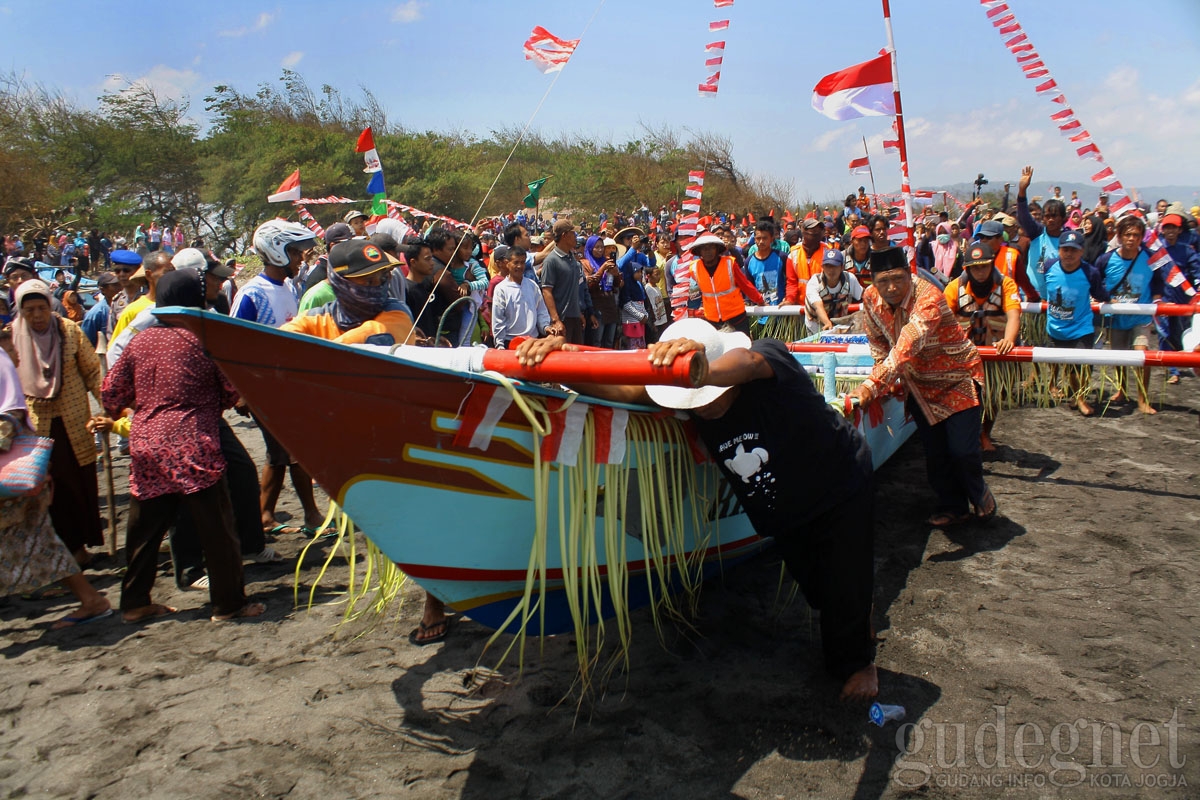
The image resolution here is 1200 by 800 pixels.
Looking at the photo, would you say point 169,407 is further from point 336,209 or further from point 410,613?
point 336,209

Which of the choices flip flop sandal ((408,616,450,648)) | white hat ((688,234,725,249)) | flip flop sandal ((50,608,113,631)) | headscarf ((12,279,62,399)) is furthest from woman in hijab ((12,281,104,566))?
white hat ((688,234,725,249))

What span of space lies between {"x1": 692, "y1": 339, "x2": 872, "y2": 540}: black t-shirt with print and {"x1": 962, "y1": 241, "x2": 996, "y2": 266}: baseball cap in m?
3.04

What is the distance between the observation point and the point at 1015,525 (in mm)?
4648

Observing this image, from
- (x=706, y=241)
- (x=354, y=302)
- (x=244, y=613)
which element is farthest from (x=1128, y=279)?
(x=244, y=613)

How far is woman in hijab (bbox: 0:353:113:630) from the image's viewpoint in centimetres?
384

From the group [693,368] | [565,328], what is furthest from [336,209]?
[693,368]

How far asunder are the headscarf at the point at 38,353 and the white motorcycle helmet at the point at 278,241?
120 centimetres

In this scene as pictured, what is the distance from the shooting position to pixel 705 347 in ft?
8.64

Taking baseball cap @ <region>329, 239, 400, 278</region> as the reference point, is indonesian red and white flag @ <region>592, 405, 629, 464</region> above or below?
below

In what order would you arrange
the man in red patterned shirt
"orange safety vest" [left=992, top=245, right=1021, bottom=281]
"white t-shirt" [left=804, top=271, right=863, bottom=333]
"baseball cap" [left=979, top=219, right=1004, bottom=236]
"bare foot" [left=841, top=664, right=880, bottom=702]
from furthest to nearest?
"white t-shirt" [left=804, top=271, right=863, bottom=333]
"orange safety vest" [left=992, top=245, right=1021, bottom=281]
"baseball cap" [left=979, top=219, right=1004, bottom=236]
the man in red patterned shirt
"bare foot" [left=841, top=664, right=880, bottom=702]

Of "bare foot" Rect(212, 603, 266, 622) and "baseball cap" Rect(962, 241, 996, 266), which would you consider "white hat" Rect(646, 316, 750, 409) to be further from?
"baseball cap" Rect(962, 241, 996, 266)

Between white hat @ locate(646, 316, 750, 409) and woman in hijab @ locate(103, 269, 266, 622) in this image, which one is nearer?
white hat @ locate(646, 316, 750, 409)

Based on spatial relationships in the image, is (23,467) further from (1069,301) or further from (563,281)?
(1069,301)

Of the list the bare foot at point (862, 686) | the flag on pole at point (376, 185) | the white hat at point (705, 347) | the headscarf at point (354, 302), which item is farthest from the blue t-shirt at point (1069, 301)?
the flag on pole at point (376, 185)
